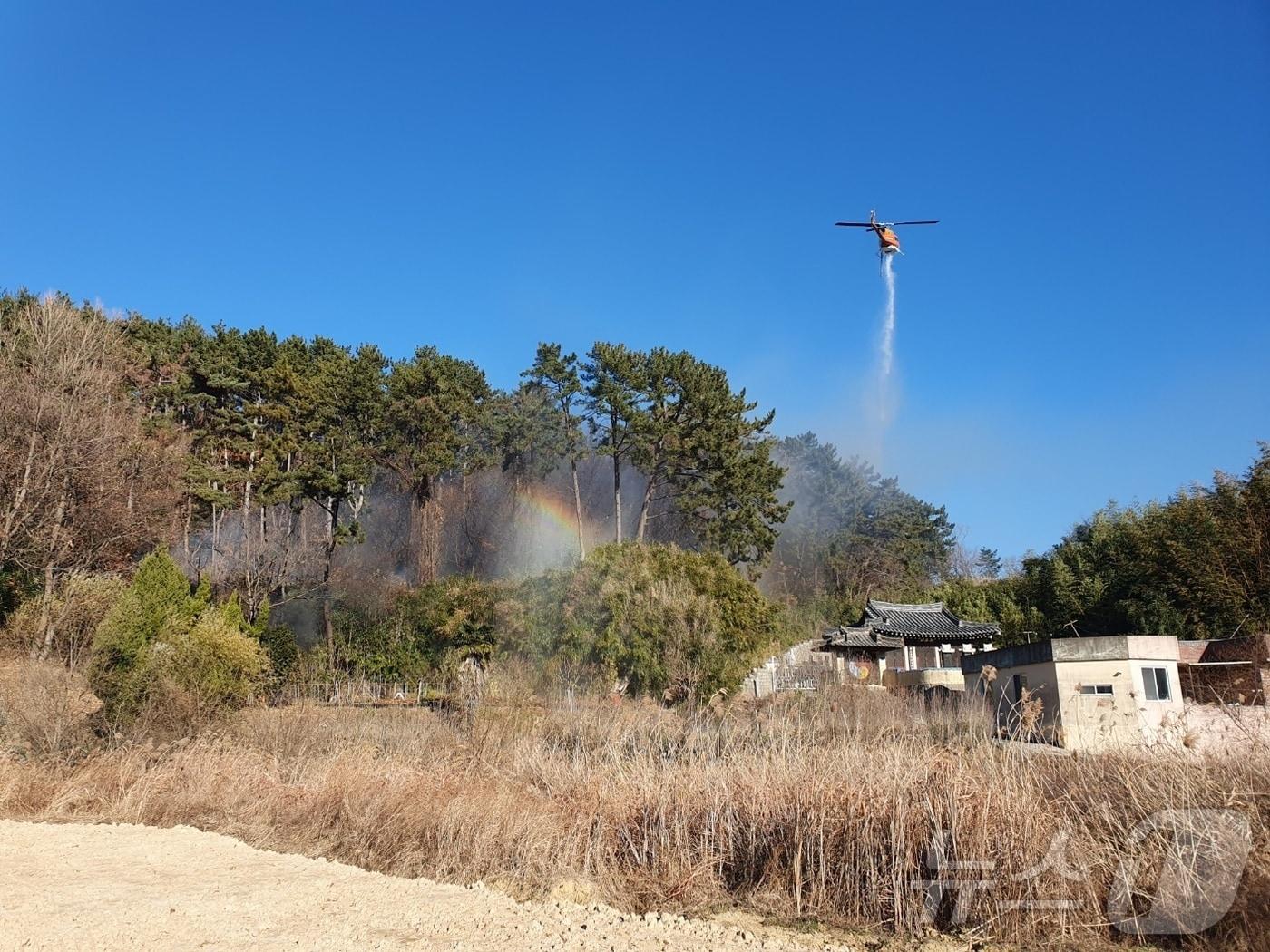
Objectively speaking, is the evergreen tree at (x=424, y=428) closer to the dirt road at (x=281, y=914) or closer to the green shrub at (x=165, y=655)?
the green shrub at (x=165, y=655)

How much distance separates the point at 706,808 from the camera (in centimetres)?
734

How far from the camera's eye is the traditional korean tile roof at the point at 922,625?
133 feet

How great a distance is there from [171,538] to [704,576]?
56.9ft

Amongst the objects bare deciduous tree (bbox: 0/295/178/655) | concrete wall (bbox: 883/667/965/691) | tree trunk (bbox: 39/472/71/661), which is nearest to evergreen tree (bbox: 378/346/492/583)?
bare deciduous tree (bbox: 0/295/178/655)

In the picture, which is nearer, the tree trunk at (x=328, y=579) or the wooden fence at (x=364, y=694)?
the wooden fence at (x=364, y=694)

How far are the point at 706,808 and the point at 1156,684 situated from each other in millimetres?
20397

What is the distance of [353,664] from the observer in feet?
94.5

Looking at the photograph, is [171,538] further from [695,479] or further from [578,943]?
[578,943]

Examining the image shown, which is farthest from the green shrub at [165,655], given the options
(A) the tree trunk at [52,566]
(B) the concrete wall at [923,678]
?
(B) the concrete wall at [923,678]

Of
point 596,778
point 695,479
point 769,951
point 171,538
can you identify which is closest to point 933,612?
point 695,479

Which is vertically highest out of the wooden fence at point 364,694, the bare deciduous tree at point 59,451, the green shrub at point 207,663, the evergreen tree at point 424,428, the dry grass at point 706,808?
the evergreen tree at point 424,428

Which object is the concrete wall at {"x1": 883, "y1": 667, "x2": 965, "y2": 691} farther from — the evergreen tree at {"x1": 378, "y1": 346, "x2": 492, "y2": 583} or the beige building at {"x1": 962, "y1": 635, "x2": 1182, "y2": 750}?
the evergreen tree at {"x1": 378, "y1": 346, "x2": 492, "y2": 583}

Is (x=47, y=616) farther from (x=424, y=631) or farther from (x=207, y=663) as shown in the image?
(x=424, y=631)

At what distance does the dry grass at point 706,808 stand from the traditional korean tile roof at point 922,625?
1224 inches
